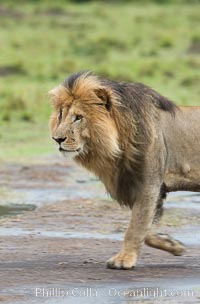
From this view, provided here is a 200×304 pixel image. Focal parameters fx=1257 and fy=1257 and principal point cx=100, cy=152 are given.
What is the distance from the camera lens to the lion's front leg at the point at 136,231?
22.6ft

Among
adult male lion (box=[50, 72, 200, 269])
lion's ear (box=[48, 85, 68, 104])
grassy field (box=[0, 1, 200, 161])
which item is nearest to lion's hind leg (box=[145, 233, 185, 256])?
adult male lion (box=[50, 72, 200, 269])

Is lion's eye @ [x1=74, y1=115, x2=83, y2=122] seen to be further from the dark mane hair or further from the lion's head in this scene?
the dark mane hair

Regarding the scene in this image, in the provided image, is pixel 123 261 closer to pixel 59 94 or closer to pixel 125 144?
pixel 125 144

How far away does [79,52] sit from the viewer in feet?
87.9

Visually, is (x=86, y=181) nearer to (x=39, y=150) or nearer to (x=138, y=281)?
(x=39, y=150)

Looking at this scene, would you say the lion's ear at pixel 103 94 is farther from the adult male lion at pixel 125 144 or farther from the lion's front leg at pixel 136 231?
the lion's front leg at pixel 136 231

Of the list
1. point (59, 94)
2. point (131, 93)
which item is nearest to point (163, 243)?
point (131, 93)

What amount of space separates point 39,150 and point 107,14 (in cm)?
2665

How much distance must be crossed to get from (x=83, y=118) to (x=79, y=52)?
20066 mm

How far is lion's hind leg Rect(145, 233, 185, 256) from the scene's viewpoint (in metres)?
7.18

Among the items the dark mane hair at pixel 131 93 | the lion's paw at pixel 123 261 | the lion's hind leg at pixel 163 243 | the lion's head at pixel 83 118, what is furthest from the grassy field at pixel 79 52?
the lion's paw at pixel 123 261

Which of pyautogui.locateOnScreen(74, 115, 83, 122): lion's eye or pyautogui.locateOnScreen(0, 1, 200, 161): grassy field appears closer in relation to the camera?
pyautogui.locateOnScreen(74, 115, 83, 122): lion's eye

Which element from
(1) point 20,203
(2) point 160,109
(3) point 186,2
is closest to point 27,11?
(3) point 186,2

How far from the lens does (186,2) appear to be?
44.8 metres
